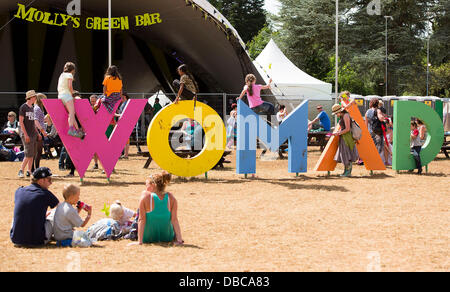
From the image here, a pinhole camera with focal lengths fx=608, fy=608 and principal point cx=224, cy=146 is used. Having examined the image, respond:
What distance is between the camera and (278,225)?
776 cm

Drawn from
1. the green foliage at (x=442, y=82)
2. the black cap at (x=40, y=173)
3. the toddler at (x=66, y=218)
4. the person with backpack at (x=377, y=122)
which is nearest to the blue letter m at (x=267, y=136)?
the person with backpack at (x=377, y=122)

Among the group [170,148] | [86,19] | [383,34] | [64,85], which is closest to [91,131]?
[64,85]

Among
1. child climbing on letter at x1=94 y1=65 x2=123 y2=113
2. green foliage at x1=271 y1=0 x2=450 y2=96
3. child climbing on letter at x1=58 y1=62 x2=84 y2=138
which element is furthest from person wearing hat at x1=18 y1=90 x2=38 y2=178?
green foliage at x1=271 y1=0 x2=450 y2=96

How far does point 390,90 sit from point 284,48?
8.58 metres

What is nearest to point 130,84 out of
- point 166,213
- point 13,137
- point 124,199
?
point 13,137

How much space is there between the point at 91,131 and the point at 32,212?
5539 millimetres

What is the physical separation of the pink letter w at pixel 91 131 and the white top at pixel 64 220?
5.07 meters

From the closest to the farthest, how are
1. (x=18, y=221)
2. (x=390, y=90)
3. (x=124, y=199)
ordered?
(x=18, y=221)
(x=124, y=199)
(x=390, y=90)

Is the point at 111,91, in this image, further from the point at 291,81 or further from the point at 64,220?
the point at 291,81

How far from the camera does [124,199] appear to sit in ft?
31.9

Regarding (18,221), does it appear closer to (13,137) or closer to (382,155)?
(382,155)

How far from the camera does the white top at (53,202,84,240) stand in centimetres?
650

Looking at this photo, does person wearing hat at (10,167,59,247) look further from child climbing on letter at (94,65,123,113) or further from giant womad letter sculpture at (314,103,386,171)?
giant womad letter sculpture at (314,103,386,171)

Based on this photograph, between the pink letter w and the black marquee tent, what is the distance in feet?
37.1
